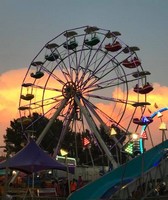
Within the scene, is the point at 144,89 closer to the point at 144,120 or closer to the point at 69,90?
the point at 69,90

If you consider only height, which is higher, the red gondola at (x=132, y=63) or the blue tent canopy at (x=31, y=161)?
the red gondola at (x=132, y=63)

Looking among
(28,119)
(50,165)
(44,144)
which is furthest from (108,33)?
(44,144)

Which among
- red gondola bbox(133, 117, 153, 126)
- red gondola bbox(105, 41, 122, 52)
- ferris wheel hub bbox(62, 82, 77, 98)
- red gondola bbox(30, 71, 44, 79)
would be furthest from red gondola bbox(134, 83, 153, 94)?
red gondola bbox(30, 71, 44, 79)

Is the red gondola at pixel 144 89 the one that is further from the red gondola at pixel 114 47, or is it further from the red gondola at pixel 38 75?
the red gondola at pixel 38 75

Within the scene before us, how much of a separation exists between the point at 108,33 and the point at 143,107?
234 inches

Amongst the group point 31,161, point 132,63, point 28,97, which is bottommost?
point 31,161

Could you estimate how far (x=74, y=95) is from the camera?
32812mm

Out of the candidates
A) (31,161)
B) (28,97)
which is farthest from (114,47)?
(31,161)

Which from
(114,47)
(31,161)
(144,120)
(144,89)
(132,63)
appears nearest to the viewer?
(31,161)

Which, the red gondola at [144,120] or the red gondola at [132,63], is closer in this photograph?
the red gondola at [144,120]

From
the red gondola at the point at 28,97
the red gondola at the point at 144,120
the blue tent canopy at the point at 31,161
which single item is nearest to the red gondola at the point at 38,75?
the red gondola at the point at 28,97

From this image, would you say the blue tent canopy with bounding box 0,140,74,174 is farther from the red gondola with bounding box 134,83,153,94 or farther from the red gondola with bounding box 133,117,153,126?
the red gondola with bounding box 134,83,153,94

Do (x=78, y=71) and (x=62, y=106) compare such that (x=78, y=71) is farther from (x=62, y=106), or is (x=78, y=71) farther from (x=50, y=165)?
(x=50, y=165)

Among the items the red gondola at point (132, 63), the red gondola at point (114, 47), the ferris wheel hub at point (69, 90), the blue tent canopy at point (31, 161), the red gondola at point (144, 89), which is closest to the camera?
the blue tent canopy at point (31, 161)
